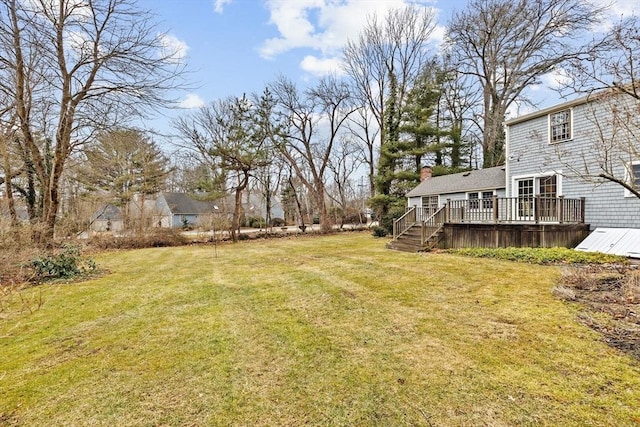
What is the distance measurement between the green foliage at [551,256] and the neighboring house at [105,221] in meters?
17.8

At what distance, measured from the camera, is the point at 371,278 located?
683cm

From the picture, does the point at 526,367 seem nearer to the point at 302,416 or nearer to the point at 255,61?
the point at 302,416

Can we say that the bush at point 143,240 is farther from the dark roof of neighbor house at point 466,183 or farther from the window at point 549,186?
the window at point 549,186

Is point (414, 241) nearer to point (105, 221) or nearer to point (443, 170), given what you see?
point (443, 170)

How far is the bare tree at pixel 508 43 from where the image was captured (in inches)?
682

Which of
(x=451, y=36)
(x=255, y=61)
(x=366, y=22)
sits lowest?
(x=255, y=61)

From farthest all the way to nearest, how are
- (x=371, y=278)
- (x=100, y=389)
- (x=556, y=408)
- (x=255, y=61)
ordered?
1. (x=255, y=61)
2. (x=371, y=278)
3. (x=100, y=389)
4. (x=556, y=408)

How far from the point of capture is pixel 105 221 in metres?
20.7

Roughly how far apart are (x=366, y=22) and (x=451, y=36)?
662 centimetres

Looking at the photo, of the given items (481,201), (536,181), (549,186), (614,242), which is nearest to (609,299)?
(614,242)

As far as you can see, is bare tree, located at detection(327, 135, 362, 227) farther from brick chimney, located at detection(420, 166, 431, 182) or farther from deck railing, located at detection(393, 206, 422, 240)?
deck railing, located at detection(393, 206, 422, 240)

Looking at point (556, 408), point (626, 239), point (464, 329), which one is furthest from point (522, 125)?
point (556, 408)

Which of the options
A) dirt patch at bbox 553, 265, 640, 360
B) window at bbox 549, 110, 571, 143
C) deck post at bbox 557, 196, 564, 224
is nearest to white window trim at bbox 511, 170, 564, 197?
deck post at bbox 557, 196, 564, 224

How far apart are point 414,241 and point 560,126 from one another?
653 centimetres
